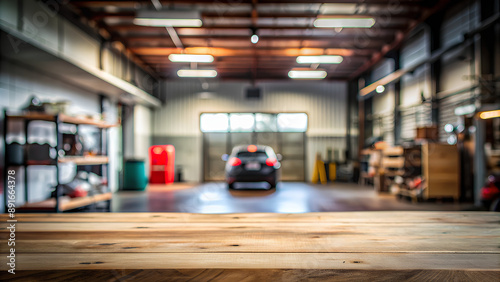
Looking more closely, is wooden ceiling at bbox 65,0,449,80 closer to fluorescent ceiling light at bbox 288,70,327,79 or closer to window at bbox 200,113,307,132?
fluorescent ceiling light at bbox 288,70,327,79

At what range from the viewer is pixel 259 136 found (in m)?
12.6

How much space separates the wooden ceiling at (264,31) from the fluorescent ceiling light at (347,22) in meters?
0.19

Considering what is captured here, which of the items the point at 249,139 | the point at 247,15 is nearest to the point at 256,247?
the point at 247,15

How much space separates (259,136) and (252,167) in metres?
4.43

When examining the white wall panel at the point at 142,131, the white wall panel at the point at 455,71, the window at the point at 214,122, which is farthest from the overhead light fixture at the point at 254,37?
the white wall panel at the point at 142,131

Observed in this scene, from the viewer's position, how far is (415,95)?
8.20 m

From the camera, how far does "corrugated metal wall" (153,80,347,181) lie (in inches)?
491

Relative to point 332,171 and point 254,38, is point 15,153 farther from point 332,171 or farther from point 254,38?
point 332,171

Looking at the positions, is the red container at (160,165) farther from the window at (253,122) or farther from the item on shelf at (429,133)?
the item on shelf at (429,133)

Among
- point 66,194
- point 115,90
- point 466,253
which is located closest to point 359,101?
point 115,90

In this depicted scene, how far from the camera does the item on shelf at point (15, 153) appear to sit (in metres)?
4.28

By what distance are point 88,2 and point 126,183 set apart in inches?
190

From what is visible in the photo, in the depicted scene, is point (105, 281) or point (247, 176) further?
point (247, 176)

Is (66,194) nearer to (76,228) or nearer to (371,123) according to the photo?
(76,228)
